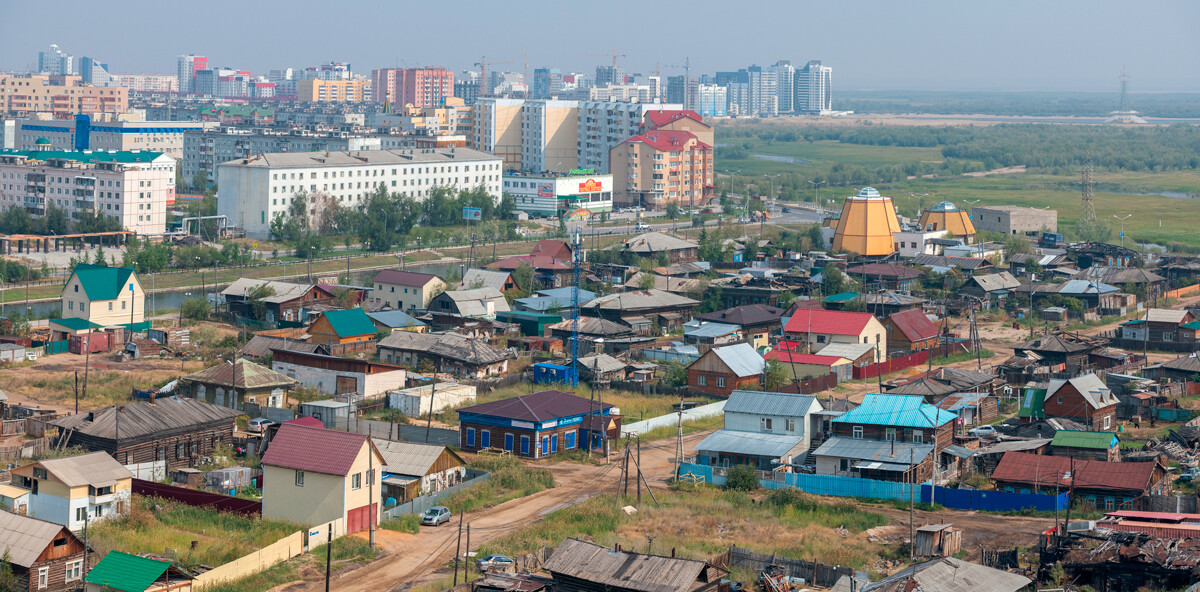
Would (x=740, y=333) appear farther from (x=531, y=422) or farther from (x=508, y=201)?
(x=508, y=201)

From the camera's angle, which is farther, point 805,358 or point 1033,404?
point 805,358

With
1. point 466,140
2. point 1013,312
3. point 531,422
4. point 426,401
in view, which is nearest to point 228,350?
point 426,401

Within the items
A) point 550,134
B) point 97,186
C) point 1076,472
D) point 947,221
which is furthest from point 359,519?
point 550,134

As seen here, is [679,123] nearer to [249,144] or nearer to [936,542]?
[249,144]

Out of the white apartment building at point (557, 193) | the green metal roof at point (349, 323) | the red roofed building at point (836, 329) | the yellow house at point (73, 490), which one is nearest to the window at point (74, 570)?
the yellow house at point (73, 490)

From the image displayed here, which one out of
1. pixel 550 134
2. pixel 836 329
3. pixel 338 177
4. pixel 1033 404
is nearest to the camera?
pixel 1033 404

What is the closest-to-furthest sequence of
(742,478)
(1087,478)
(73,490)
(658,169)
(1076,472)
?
(73,490)
(1087,478)
(1076,472)
(742,478)
(658,169)
